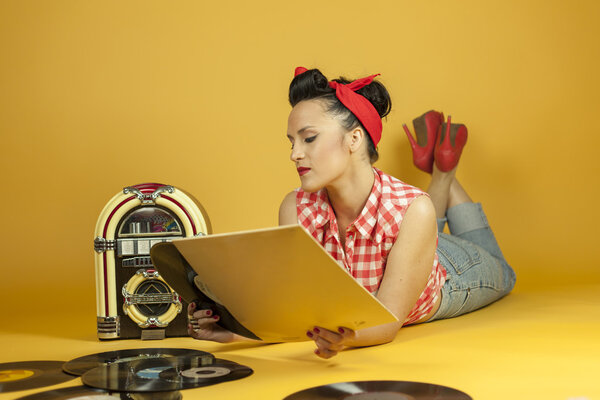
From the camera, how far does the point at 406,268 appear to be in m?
2.38

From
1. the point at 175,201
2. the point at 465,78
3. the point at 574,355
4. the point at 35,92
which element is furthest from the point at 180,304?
the point at 465,78

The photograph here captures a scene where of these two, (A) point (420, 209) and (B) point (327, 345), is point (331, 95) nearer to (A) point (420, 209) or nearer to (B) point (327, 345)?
(A) point (420, 209)

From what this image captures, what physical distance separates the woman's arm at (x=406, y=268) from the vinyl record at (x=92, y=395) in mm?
687

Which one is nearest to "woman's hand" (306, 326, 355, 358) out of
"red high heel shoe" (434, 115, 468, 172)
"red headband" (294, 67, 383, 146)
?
"red headband" (294, 67, 383, 146)

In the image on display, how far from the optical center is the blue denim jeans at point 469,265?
3.06 meters

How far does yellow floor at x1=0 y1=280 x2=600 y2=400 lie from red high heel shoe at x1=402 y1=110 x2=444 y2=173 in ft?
3.22

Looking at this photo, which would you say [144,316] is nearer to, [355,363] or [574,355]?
[355,363]

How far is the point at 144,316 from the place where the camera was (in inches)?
109

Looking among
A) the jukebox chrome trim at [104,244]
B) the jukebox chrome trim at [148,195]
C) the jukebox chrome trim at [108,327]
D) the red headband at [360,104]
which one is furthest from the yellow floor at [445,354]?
the red headband at [360,104]

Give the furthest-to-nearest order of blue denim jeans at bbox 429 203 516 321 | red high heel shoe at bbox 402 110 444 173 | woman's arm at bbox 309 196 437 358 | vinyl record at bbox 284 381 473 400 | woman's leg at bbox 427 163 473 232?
1. red high heel shoe at bbox 402 110 444 173
2. woman's leg at bbox 427 163 473 232
3. blue denim jeans at bbox 429 203 516 321
4. woman's arm at bbox 309 196 437 358
5. vinyl record at bbox 284 381 473 400

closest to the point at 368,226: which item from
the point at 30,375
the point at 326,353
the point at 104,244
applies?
the point at 326,353

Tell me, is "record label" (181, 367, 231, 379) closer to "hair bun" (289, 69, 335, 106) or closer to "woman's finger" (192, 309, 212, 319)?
"woman's finger" (192, 309, 212, 319)

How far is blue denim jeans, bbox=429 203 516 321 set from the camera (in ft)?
10.0

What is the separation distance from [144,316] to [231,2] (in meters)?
2.19
